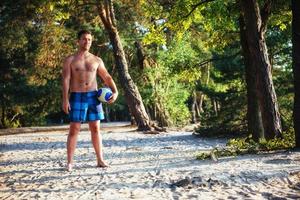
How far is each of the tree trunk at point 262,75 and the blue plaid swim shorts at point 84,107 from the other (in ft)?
11.9

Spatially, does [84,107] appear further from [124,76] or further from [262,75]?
[124,76]

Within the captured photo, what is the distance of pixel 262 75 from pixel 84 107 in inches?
156

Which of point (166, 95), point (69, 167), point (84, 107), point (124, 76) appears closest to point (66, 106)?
point (84, 107)

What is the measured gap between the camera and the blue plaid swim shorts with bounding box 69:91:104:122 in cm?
718

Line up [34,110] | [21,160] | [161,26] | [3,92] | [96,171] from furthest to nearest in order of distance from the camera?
[34,110]
[3,92]
[161,26]
[21,160]
[96,171]

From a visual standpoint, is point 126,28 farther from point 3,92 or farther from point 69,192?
point 69,192

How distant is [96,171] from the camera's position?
704cm

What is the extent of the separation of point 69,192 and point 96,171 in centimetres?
160

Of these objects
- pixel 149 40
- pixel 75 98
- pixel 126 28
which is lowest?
pixel 75 98

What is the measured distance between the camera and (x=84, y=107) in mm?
7207

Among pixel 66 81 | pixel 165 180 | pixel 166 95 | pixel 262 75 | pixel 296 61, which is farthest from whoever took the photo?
pixel 166 95

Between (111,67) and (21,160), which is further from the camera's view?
(111,67)

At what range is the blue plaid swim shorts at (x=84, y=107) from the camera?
283 inches

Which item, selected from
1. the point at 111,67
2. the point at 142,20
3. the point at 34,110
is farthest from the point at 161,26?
the point at 34,110
